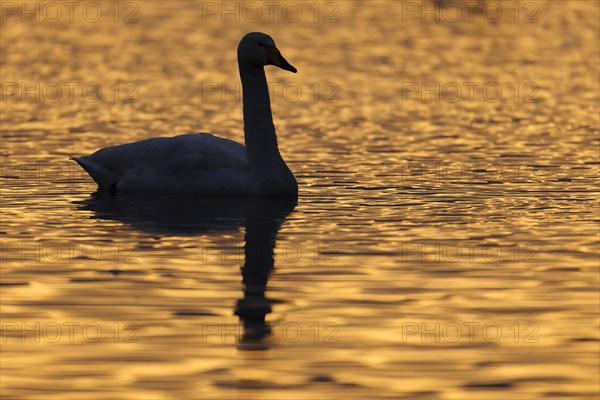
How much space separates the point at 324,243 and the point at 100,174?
532cm

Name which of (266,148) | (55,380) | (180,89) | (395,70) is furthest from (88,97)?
(55,380)

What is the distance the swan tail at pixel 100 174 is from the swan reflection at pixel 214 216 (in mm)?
150

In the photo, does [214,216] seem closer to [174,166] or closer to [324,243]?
[174,166]

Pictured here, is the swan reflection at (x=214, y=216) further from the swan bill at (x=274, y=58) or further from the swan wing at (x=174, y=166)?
the swan bill at (x=274, y=58)

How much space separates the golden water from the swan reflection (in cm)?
6

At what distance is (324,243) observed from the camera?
56.4 feet

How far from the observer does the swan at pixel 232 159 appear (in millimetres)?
20578

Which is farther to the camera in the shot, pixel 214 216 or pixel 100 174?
pixel 100 174

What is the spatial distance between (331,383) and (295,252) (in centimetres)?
527

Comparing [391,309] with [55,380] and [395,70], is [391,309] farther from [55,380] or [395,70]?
[395,70]

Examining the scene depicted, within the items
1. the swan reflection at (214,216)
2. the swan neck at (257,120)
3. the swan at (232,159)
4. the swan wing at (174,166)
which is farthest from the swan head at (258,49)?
the swan reflection at (214,216)

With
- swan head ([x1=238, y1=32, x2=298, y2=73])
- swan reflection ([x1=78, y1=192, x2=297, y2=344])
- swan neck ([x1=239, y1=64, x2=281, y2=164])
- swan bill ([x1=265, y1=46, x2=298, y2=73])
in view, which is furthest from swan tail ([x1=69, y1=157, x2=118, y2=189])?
swan bill ([x1=265, y1=46, x2=298, y2=73])

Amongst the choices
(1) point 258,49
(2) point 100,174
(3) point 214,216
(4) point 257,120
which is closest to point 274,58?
(1) point 258,49

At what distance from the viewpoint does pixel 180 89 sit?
1315 inches
